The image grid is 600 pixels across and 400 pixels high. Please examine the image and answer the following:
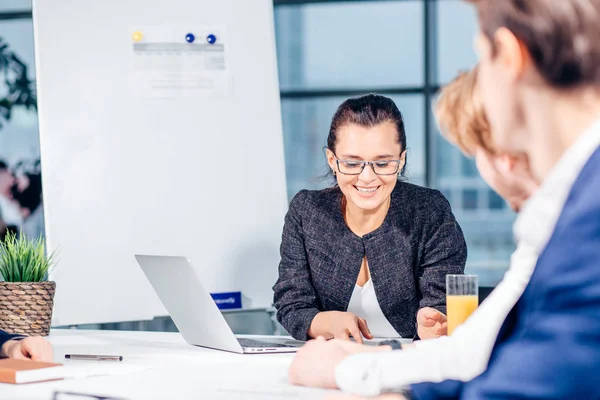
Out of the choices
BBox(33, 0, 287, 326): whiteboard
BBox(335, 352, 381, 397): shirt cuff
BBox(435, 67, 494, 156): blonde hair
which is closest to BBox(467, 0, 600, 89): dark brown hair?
BBox(435, 67, 494, 156): blonde hair

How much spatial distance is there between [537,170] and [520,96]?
3.5 inches

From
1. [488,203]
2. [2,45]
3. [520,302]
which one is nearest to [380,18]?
[488,203]

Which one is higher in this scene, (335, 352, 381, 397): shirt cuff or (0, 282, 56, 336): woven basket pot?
(335, 352, 381, 397): shirt cuff

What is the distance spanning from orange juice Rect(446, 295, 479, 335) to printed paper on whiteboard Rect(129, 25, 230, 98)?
1513 millimetres

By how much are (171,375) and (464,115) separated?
0.80m

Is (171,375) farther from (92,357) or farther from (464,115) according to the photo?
(464,115)

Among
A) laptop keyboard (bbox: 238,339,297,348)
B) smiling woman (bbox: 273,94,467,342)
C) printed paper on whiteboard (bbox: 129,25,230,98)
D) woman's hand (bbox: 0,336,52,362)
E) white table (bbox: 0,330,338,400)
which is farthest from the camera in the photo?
printed paper on whiteboard (bbox: 129,25,230,98)

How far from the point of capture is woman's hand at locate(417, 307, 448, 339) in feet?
6.88

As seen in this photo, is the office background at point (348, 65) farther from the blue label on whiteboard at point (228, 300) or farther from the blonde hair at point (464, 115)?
the blonde hair at point (464, 115)

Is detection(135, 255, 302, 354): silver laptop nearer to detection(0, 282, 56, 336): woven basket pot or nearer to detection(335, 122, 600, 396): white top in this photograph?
detection(0, 282, 56, 336): woven basket pot

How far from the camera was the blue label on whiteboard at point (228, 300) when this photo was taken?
3.06 metres

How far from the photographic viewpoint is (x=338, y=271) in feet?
8.41

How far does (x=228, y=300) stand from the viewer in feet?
10.1

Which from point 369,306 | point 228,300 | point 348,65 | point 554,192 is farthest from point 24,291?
point 348,65
